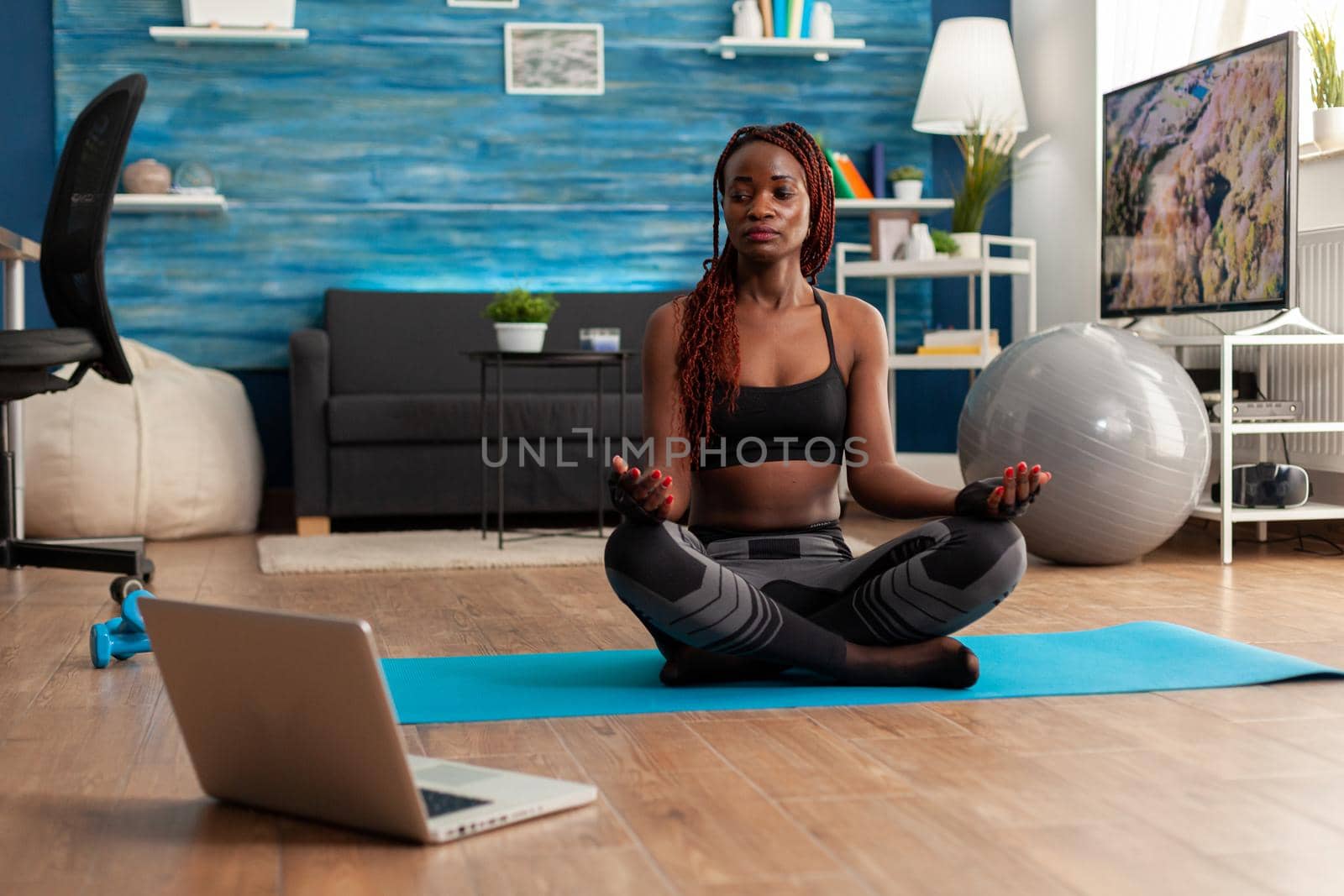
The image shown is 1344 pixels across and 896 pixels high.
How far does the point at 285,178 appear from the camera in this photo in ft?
18.0

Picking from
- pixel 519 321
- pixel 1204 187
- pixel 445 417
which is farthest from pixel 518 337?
pixel 1204 187

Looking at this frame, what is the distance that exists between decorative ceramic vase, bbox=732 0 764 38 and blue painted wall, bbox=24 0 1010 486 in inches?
5.0

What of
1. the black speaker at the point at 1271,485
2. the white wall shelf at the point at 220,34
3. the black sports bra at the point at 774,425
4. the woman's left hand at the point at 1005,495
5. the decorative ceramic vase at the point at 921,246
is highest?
the white wall shelf at the point at 220,34

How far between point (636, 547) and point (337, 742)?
2.32 ft

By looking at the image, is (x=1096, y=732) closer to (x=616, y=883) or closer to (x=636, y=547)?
(x=636, y=547)

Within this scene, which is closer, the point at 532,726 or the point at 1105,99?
the point at 532,726

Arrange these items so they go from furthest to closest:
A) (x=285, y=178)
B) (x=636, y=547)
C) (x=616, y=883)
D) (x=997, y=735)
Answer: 1. (x=285, y=178)
2. (x=636, y=547)
3. (x=997, y=735)
4. (x=616, y=883)

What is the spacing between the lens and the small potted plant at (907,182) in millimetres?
5637

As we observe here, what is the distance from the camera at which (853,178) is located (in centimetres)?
568

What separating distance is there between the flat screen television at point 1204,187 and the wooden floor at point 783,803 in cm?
155

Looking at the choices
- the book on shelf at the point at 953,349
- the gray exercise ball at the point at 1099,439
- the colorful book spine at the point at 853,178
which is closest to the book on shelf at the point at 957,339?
the book on shelf at the point at 953,349

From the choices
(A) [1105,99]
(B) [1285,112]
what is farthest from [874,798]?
(A) [1105,99]

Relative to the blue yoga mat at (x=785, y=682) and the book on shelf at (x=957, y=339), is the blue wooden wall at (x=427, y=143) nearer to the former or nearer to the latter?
the book on shelf at (x=957, y=339)

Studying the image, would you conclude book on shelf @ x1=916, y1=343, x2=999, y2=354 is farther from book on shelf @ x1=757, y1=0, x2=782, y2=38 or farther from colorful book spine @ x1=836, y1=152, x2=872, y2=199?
book on shelf @ x1=757, y1=0, x2=782, y2=38
